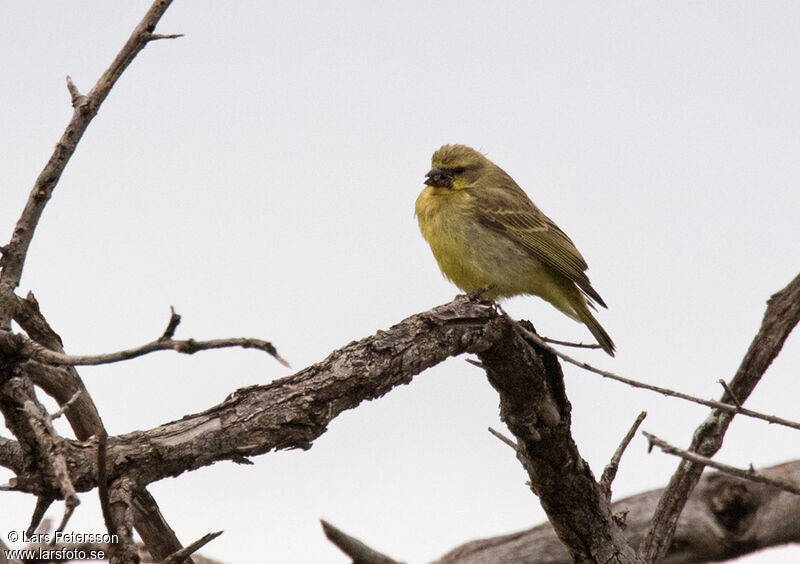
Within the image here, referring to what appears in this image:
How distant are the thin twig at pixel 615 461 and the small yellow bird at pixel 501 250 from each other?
1.72 meters

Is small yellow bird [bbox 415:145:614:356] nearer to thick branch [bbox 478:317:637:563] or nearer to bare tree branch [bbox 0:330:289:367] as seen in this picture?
thick branch [bbox 478:317:637:563]

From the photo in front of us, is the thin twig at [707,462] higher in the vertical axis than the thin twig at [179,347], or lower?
lower

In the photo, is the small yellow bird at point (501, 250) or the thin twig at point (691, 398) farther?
the small yellow bird at point (501, 250)

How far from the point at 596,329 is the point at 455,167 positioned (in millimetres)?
1611

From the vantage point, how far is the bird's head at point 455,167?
743 centimetres

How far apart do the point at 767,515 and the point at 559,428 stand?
2867 millimetres

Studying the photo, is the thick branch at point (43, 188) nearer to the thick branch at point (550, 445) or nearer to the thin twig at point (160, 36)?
the thin twig at point (160, 36)

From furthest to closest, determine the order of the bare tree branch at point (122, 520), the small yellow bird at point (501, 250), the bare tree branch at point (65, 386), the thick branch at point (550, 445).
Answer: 1. the small yellow bird at point (501, 250)
2. the thick branch at point (550, 445)
3. the bare tree branch at point (65, 386)
4. the bare tree branch at point (122, 520)

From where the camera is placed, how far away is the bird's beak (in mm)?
7398

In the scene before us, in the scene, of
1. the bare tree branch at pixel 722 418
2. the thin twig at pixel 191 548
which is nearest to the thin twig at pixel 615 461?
the bare tree branch at pixel 722 418

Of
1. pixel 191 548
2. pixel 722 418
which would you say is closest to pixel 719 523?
pixel 722 418

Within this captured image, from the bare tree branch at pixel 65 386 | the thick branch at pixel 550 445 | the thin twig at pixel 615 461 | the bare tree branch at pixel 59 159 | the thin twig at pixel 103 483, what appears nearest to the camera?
the thin twig at pixel 103 483

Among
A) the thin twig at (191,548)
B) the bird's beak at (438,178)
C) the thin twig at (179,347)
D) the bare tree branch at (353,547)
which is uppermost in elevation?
the bird's beak at (438,178)

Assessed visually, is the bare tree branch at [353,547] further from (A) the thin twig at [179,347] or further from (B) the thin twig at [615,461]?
(B) the thin twig at [615,461]
